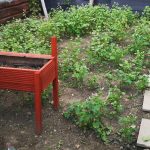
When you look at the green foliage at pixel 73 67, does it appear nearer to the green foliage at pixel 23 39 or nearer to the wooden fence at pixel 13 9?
the green foliage at pixel 23 39

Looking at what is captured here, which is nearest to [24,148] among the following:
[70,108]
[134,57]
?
[70,108]

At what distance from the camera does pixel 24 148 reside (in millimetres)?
4008

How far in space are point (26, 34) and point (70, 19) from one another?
38.9 inches

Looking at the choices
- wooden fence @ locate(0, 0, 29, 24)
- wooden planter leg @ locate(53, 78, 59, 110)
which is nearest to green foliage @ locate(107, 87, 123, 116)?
wooden planter leg @ locate(53, 78, 59, 110)

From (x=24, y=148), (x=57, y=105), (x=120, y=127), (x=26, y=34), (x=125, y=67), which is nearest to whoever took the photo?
(x=24, y=148)

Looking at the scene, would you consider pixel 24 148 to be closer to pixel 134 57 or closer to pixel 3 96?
pixel 3 96

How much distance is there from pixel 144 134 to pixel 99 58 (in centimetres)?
215

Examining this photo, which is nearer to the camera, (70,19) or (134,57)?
(134,57)

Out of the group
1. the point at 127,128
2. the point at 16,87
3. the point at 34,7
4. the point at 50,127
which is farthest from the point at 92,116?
the point at 34,7

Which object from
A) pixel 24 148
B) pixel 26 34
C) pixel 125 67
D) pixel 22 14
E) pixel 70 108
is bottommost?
pixel 24 148

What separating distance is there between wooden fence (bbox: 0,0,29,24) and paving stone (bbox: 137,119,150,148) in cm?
580

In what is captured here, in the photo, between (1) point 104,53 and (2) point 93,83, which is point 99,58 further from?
(2) point 93,83

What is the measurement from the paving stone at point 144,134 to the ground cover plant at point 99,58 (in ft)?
0.31

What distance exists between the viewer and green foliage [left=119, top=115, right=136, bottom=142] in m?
4.10
